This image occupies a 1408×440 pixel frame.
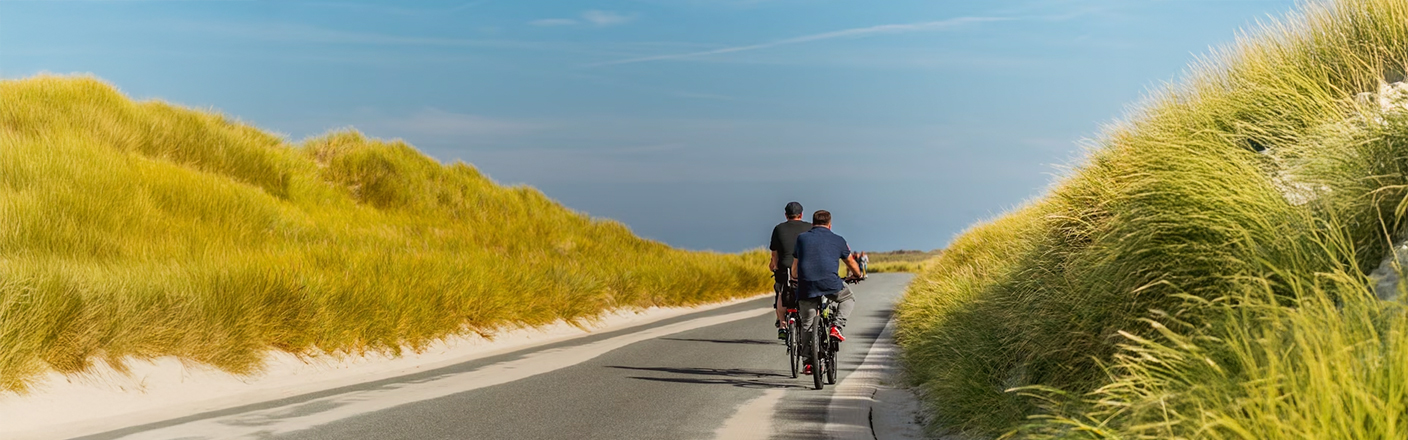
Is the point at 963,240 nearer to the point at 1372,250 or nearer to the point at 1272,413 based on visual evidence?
the point at 1372,250

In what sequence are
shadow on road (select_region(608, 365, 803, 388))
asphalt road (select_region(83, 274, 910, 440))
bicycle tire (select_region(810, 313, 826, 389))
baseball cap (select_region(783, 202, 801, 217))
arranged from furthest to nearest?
1. baseball cap (select_region(783, 202, 801, 217))
2. shadow on road (select_region(608, 365, 803, 388))
3. bicycle tire (select_region(810, 313, 826, 389))
4. asphalt road (select_region(83, 274, 910, 440))

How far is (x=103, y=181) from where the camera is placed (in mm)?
23109

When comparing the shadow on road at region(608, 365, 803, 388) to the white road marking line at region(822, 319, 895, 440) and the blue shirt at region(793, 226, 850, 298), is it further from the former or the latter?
the blue shirt at region(793, 226, 850, 298)

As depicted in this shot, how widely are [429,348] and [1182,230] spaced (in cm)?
1317

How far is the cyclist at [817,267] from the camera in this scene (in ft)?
40.4

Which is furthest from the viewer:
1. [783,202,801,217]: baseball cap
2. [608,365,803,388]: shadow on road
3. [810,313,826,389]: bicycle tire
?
[783,202,801,217]: baseball cap

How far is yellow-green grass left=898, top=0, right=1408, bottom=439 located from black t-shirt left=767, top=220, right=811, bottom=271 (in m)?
2.66

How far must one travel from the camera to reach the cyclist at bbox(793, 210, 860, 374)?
40.4ft

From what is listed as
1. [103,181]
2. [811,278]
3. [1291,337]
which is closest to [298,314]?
[811,278]

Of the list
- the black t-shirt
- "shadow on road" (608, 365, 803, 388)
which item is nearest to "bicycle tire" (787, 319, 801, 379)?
"shadow on road" (608, 365, 803, 388)

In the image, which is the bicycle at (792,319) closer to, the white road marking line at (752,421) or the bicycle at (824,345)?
the bicycle at (824,345)

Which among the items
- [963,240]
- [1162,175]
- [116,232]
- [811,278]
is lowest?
[963,240]

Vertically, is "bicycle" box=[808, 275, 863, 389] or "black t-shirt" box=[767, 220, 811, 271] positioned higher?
"black t-shirt" box=[767, 220, 811, 271]

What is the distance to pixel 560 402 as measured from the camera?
1080cm
